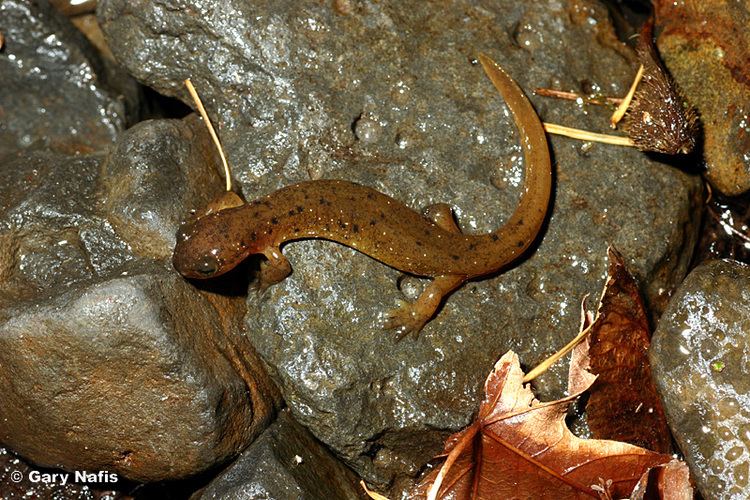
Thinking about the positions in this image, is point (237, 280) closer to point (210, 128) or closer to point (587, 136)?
point (210, 128)

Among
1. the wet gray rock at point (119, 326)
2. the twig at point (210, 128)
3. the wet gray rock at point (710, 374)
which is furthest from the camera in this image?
the twig at point (210, 128)

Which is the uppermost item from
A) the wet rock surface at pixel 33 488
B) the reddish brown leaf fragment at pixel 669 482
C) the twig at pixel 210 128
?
the twig at pixel 210 128

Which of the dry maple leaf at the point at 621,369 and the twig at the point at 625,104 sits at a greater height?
the twig at the point at 625,104

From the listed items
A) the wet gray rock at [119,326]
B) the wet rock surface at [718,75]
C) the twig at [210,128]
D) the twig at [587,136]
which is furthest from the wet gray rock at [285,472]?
the wet rock surface at [718,75]

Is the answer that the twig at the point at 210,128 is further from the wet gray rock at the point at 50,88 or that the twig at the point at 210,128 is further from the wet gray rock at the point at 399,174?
the wet gray rock at the point at 50,88

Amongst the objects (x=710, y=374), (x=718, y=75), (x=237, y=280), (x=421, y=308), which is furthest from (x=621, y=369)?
(x=237, y=280)

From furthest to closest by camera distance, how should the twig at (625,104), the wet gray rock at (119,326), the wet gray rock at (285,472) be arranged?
1. the twig at (625,104)
2. the wet gray rock at (285,472)
3. the wet gray rock at (119,326)

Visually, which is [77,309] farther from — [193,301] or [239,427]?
[239,427]
